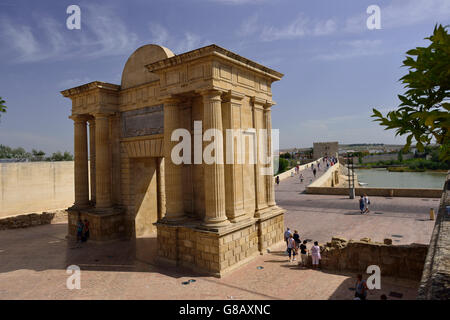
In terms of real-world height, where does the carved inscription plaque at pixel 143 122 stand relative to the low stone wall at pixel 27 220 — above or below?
above

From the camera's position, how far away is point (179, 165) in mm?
11211

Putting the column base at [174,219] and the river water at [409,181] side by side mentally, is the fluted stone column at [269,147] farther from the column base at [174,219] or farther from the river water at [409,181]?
the river water at [409,181]

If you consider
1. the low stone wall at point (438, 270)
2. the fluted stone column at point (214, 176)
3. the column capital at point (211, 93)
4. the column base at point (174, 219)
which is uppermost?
the column capital at point (211, 93)

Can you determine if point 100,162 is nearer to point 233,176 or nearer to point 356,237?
point 233,176

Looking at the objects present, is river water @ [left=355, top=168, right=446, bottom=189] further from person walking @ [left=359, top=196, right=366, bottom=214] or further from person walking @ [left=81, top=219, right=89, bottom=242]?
person walking @ [left=81, top=219, right=89, bottom=242]

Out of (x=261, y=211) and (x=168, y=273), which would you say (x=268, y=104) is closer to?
(x=261, y=211)

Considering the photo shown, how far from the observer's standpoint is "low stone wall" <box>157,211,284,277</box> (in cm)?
971

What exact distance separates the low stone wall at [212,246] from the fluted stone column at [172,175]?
599mm

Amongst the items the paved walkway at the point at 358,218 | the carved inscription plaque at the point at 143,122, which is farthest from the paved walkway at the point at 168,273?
the carved inscription plaque at the point at 143,122

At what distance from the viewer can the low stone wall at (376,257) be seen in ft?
28.5

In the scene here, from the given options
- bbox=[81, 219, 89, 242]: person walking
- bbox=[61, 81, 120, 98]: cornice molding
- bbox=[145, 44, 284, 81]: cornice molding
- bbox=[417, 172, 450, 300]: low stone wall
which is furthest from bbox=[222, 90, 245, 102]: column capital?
bbox=[81, 219, 89, 242]: person walking
